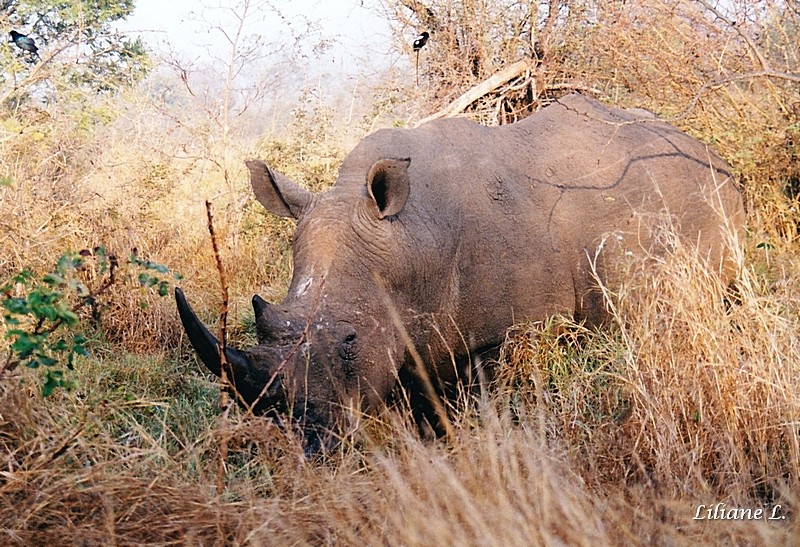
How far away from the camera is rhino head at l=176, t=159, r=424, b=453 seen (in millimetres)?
4098

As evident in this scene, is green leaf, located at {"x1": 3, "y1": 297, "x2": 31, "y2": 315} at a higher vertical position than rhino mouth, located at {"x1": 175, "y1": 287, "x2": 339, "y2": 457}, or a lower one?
higher

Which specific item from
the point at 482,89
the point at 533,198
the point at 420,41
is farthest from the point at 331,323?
the point at 420,41

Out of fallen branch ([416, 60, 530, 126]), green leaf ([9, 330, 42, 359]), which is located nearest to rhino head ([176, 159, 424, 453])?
green leaf ([9, 330, 42, 359])

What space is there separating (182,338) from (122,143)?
11.9 ft

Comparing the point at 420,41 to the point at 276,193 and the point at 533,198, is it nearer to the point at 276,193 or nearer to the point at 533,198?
the point at 533,198

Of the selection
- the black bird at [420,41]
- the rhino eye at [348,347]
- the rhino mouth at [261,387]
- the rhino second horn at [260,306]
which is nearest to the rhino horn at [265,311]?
the rhino second horn at [260,306]

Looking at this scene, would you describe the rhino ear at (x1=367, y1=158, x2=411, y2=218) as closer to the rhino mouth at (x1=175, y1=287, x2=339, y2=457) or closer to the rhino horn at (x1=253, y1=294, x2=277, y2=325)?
the rhino horn at (x1=253, y1=294, x2=277, y2=325)

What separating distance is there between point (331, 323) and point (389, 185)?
749 mm

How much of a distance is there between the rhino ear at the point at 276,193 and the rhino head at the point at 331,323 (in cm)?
18

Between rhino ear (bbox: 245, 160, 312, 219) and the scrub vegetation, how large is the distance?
0.66 m

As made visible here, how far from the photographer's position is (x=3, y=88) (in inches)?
326

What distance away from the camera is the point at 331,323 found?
4.34m

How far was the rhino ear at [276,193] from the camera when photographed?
16.4ft

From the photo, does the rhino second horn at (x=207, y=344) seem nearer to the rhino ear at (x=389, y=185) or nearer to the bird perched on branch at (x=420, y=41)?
the rhino ear at (x=389, y=185)
